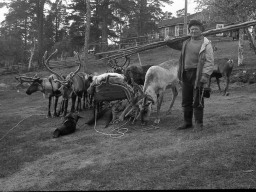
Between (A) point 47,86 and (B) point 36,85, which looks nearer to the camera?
(A) point 47,86

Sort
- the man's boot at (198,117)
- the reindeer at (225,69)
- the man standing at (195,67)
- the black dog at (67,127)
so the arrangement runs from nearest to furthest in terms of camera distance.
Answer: the man standing at (195,67)
the man's boot at (198,117)
the black dog at (67,127)
the reindeer at (225,69)

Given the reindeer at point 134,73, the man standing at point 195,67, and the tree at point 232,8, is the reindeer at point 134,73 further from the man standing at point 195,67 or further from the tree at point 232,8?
the tree at point 232,8

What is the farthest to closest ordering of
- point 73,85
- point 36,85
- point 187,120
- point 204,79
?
point 36,85 < point 73,85 < point 187,120 < point 204,79

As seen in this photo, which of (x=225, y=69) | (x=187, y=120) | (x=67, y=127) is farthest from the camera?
(x=225, y=69)

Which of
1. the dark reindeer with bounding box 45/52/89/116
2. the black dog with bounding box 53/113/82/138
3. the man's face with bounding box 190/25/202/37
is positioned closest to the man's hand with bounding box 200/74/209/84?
the man's face with bounding box 190/25/202/37

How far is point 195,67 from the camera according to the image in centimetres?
679

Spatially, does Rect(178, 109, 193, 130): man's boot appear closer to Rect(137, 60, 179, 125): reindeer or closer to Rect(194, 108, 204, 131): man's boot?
Rect(194, 108, 204, 131): man's boot

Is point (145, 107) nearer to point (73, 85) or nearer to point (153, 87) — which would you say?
point (153, 87)

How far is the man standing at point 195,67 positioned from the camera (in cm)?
657

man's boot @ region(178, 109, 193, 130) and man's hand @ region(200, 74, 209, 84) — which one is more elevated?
man's hand @ region(200, 74, 209, 84)

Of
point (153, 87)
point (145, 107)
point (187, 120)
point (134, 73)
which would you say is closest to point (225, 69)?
point (134, 73)

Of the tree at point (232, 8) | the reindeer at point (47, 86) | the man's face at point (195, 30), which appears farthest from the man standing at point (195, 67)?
the tree at point (232, 8)

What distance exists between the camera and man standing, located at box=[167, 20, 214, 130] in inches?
259

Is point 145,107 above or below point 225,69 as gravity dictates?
below
